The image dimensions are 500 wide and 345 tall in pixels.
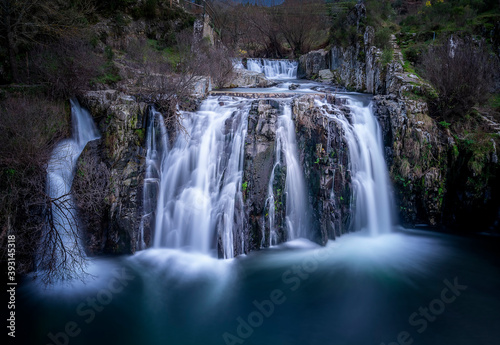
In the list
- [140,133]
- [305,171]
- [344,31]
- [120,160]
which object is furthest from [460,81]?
[120,160]

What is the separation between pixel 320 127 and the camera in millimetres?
8531

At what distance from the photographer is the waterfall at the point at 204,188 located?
7727 mm

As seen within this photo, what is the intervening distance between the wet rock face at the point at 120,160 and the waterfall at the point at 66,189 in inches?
16.4

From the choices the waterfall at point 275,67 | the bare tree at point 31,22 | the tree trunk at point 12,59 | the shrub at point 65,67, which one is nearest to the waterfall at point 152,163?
the shrub at point 65,67

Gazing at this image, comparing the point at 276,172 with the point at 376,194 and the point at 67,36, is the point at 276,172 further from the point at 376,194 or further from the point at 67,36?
the point at 67,36

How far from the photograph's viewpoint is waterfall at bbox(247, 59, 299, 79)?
18.5 meters

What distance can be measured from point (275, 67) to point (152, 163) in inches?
538

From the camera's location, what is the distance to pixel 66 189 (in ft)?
23.8

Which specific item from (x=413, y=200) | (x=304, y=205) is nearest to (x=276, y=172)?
(x=304, y=205)

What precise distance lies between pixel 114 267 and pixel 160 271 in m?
1.19

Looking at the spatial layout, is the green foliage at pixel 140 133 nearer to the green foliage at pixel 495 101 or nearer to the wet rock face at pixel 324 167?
the wet rock face at pixel 324 167

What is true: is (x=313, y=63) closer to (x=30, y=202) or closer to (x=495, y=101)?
(x=495, y=101)

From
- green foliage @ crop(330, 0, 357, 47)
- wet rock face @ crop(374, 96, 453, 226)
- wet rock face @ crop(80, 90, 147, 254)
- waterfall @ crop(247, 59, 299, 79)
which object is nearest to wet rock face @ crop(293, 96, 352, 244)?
wet rock face @ crop(374, 96, 453, 226)

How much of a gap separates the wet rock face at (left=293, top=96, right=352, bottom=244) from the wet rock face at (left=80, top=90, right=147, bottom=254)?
189 inches
